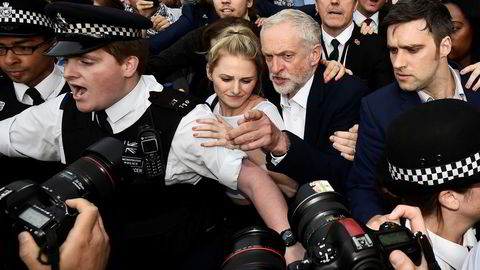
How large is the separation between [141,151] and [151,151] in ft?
0.21

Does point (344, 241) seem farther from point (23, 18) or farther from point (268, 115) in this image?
point (23, 18)

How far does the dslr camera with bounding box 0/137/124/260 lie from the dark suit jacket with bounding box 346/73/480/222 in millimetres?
1090

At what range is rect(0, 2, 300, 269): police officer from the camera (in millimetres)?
2238

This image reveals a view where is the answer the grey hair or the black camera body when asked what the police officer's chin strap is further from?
the grey hair

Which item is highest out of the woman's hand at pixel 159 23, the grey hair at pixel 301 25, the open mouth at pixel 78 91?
the grey hair at pixel 301 25

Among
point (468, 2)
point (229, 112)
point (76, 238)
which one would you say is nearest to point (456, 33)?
point (468, 2)

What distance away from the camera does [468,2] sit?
317cm

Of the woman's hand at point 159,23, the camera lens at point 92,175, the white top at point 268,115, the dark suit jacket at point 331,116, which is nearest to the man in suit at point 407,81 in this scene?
the dark suit jacket at point 331,116

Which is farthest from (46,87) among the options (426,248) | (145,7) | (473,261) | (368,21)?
(473,261)

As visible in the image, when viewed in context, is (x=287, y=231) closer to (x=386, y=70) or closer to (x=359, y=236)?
(x=359, y=236)

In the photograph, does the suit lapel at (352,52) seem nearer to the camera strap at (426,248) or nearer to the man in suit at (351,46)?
the man in suit at (351,46)

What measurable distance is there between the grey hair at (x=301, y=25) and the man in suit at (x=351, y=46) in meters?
0.47

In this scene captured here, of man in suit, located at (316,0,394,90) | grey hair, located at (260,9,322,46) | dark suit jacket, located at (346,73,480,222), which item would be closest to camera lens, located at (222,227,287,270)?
dark suit jacket, located at (346,73,480,222)

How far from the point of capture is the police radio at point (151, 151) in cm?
218
